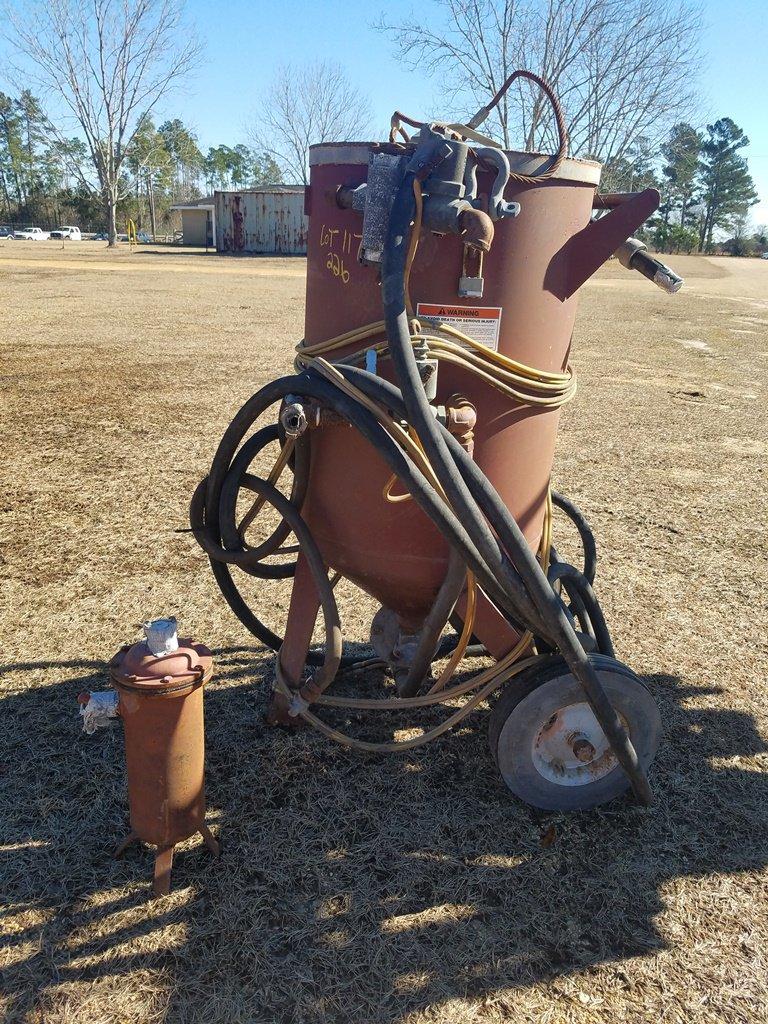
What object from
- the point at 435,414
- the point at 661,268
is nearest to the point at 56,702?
the point at 435,414

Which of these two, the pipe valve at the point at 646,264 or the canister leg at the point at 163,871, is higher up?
the pipe valve at the point at 646,264

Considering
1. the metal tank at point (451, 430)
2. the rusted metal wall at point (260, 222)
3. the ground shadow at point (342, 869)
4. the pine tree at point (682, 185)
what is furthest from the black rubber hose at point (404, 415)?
the pine tree at point (682, 185)

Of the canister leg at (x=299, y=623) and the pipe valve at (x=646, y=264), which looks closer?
the pipe valve at (x=646, y=264)

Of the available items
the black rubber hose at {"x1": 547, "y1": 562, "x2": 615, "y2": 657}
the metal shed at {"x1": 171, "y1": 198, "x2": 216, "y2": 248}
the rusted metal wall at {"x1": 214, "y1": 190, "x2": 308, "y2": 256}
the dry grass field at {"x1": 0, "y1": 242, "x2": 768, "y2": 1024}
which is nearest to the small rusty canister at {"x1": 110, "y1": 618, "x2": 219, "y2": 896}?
the dry grass field at {"x1": 0, "y1": 242, "x2": 768, "y2": 1024}

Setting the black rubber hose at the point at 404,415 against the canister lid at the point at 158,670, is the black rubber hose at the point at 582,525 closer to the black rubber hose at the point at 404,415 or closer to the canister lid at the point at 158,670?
the black rubber hose at the point at 404,415

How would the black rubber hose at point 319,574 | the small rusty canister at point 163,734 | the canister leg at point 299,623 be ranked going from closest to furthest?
the small rusty canister at point 163,734
the black rubber hose at point 319,574
the canister leg at point 299,623

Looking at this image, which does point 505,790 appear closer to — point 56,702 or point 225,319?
point 56,702

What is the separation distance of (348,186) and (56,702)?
5.66ft

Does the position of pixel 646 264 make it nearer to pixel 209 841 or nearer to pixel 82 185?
pixel 209 841

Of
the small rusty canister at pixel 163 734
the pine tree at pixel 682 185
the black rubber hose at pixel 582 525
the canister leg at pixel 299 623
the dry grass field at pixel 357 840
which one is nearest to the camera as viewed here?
the dry grass field at pixel 357 840

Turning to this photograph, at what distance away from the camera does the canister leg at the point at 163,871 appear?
5.67 ft

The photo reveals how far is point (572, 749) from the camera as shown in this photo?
203 centimetres

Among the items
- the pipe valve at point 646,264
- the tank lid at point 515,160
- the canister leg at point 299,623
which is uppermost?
the tank lid at point 515,160

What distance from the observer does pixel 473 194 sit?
1631 mm
